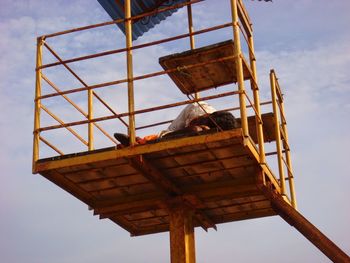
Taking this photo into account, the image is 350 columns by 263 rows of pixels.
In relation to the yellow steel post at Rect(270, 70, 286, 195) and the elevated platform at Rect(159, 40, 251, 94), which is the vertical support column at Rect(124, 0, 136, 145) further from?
the yellow steel post at Rect(270, 70, 286, 195)

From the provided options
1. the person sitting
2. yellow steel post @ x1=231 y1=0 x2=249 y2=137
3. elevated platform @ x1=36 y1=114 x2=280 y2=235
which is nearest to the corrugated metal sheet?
the person sitting

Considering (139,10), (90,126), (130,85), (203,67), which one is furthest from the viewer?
(139,10)

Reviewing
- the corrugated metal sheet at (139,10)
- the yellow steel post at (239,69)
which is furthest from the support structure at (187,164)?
the corrugated metal sheet at (139,10)

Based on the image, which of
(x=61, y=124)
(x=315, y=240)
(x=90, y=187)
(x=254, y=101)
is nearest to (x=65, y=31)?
(x=61, y=124)

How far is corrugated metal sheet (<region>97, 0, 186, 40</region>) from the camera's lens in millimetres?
14523

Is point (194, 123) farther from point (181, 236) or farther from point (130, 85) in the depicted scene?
point (181, 236)

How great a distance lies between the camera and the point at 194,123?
11938mm

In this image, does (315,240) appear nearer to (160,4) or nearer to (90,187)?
(90,187)

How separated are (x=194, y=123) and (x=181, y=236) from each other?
196 centimetres

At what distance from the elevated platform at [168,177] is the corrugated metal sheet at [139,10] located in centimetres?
Answer: 370

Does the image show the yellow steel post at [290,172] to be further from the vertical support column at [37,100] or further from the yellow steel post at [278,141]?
the vertical support column at [37,100]

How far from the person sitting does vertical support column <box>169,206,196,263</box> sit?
1497mm

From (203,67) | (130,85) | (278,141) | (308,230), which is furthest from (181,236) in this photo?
(203,67)

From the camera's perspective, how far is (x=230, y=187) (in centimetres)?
1180
